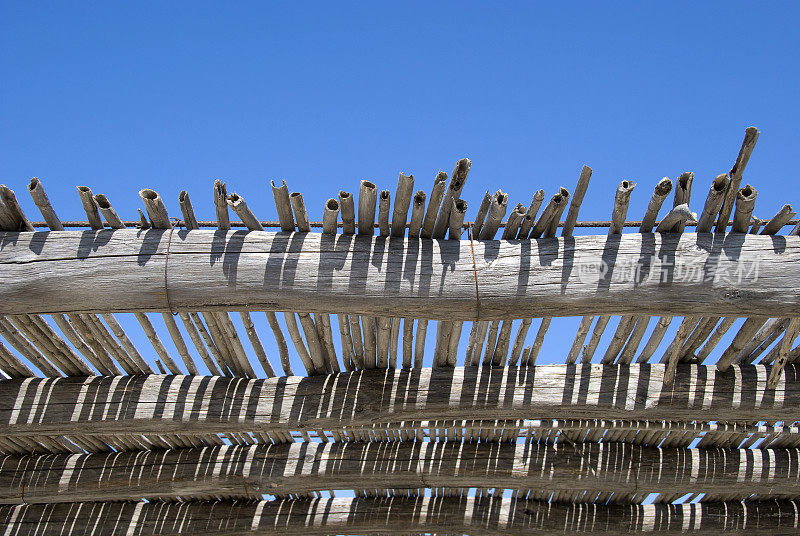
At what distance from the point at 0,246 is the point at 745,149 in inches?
148

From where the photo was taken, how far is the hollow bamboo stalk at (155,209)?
3275mm

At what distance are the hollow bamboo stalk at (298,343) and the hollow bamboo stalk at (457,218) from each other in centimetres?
119

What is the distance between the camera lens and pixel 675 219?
3314mm

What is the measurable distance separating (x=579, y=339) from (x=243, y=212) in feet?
7.80

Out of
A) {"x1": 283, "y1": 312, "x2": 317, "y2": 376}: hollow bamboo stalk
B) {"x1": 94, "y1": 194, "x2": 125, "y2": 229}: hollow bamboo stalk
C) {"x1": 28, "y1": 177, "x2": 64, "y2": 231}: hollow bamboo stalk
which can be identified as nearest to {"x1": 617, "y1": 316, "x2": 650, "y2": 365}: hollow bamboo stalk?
{"x1": 283, "y1": 312, "x2": 317, "y2": 376}: hollow bamboo stalk

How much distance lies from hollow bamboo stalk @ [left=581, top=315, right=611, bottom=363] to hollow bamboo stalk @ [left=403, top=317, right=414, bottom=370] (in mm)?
1197

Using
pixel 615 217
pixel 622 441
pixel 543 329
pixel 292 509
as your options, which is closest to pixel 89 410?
pixel 292 509

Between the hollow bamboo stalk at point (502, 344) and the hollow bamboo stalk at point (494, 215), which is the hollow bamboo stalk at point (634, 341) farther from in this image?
the hollow bamboo stalk at point (494, 215)

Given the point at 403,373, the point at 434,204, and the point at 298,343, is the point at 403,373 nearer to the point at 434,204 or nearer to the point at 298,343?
the point at 298,343

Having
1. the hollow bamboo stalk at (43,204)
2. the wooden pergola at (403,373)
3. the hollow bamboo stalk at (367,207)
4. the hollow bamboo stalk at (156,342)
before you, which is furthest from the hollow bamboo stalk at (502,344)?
the hollow bamboo stalk at (43,204)

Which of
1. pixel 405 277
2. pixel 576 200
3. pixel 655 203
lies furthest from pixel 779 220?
pixel 405 277

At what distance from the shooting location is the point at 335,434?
16.8 feet

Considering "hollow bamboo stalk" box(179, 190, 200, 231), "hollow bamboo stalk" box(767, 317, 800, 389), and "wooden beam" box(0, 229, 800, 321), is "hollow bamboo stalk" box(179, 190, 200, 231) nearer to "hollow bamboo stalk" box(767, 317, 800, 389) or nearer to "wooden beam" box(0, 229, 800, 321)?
"wooden beam" box(0, 229, 800, 321)

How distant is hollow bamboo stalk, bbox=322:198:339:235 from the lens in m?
3.31
